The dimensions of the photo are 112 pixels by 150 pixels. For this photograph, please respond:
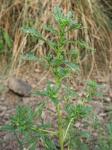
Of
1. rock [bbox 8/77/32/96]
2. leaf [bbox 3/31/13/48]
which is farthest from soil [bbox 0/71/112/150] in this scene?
leaf [bbox 3/31/13/48]

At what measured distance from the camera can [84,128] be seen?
2.76 m

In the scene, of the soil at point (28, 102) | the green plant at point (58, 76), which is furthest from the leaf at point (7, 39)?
the green plant at point (58, 76)

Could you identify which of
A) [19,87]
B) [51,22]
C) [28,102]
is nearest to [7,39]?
[51,22]

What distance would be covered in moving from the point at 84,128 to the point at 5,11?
126 centimetres

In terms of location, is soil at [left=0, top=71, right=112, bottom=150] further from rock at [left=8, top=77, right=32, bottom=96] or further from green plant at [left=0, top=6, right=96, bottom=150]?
green plant at [left=0, top=6, right=96, bottom=150]

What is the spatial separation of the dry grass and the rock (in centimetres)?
22

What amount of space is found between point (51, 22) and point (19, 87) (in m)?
0.65

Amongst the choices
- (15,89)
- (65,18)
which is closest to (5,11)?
(15,89)

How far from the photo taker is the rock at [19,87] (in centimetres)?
307

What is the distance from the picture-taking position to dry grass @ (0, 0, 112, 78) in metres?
3.42

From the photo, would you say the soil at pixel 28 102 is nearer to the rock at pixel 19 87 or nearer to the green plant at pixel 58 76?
the rock at pixel 19 87

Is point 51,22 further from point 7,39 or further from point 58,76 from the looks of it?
point 58,76

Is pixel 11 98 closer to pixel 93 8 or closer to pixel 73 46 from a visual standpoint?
pixel 73 46

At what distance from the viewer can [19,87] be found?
3080 mm
